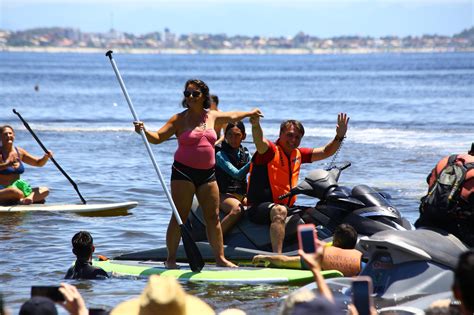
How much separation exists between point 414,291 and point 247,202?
278 centimetres

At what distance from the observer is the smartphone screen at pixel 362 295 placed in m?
4.68

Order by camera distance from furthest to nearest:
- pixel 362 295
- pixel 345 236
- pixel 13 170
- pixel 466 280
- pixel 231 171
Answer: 1. pixel 13 170
2. pixel 231 171
3. pixel 345 236
4. pixel 362 295
5. pixel 466 280

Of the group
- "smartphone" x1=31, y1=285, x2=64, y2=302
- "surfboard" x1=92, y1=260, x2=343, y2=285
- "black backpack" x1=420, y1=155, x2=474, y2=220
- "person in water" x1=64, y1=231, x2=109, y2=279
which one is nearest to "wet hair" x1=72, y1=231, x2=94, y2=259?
"person in water" x1=64, y1=231, x2=109, y2=279

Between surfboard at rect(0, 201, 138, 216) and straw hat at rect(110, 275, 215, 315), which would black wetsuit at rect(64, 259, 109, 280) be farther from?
straw hat at rect(110, 275, 215, 315)

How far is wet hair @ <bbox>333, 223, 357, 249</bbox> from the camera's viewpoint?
28.4 feet

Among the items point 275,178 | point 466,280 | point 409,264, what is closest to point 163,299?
point 466,280

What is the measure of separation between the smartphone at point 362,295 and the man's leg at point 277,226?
4.74 metres

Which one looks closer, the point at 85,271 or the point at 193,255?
the point at 193,255

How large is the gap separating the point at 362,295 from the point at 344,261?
3.98 metres

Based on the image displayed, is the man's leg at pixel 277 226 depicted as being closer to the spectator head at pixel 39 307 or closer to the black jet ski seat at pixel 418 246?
the black jet ski seat at pixel 418 246

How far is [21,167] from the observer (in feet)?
46.1

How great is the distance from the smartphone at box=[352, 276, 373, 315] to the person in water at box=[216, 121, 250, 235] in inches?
202

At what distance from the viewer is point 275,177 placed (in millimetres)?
9688

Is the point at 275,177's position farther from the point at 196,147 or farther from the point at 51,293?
the point at 51,293
